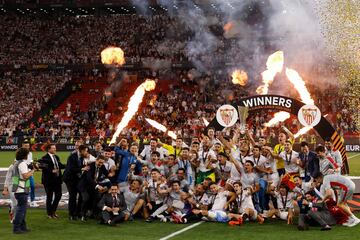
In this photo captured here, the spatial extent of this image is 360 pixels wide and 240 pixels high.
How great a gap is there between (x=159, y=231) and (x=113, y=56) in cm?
3399

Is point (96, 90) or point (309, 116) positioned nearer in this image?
point (309, 116)

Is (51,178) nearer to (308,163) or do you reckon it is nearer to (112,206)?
(112,206)

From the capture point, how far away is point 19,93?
43.8 meters

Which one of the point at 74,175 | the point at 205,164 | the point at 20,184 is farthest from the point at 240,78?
the point at 20,184

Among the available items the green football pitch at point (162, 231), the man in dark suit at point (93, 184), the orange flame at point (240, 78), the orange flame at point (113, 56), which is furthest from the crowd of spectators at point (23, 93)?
the green football pitch at point (162, 231)

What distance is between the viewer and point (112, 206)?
1211 centimetres

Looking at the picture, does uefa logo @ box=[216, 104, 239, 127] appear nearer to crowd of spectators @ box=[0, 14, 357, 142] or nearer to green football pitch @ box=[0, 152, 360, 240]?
green football pitch @ box=[0, 152, 360, 240]

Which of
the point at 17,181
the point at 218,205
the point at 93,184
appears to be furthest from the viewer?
the point at 93,184

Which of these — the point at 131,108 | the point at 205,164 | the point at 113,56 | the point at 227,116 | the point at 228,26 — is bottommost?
the point at 205,164

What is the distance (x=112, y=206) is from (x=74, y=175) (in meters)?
1.26

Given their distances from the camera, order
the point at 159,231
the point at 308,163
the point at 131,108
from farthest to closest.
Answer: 1. the point at 131,108
2. the point at 308,163
3. the point at 159,231

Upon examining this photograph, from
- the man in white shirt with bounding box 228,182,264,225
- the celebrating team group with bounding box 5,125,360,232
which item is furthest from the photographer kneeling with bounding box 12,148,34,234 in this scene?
the man in white shirt with bounding box 228,182,264,225

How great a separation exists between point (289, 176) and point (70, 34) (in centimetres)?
3758

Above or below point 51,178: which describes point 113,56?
above
